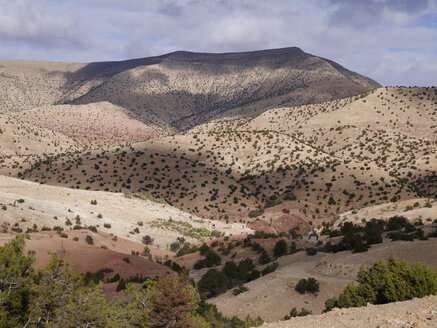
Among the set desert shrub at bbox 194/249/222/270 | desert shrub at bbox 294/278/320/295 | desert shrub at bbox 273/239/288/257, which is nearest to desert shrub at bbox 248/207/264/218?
desert shrub at bbox 273/239/288/257

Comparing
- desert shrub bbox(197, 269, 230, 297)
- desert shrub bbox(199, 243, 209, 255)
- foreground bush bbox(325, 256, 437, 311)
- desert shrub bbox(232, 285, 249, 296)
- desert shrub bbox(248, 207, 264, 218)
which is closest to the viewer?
foreground bush bbox(325, 256, 437, 311)

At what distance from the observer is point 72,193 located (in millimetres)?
44500

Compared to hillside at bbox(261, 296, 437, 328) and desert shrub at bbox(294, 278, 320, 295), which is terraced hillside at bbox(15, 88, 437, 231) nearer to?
desert shrub at bbox(294, 278, 320, 295)

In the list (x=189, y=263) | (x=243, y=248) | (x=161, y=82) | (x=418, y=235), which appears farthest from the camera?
(x=161, y=82)

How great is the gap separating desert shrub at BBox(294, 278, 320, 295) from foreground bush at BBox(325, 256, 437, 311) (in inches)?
200

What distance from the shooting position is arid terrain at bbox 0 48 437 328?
22.7 m

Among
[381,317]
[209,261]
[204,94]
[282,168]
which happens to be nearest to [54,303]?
[381,317]

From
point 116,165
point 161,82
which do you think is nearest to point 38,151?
point 116,165

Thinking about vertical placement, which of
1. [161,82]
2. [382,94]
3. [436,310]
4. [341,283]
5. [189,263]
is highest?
[161,82]

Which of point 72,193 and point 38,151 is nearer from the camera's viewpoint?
point 72,193

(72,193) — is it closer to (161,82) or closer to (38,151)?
(38,151)

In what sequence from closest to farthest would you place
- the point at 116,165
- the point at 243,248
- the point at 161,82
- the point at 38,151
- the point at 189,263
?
1. the point at 189,263
2. the point at 243,248
3. the point at 116,165
4. the point at 38,151
5. the point at 161,82

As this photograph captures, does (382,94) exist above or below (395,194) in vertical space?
above

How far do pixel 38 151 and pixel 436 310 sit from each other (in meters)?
101
